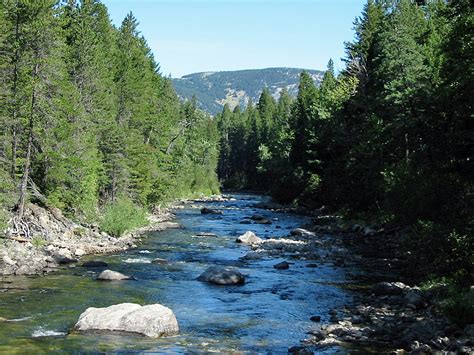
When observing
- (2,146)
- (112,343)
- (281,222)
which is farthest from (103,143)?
(112,343)

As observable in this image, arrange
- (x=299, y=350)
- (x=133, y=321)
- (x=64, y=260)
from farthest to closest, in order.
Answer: (x=64, y=260)
(x=133, y=321)
(x=299, y=350)

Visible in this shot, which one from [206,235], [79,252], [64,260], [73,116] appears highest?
[73,116]

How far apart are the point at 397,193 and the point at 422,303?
1451 cm

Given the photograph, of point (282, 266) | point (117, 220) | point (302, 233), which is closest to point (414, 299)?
point (282, 266)

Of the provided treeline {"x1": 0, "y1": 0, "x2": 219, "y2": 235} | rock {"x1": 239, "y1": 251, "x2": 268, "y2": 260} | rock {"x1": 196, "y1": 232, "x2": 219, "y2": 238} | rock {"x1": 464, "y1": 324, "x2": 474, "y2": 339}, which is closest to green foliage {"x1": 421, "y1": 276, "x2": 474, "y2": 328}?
rock {"x1": 464, "y1": 324, "x2": 474, "y2": 339}

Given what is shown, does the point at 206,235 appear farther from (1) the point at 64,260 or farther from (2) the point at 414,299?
(2) the point at 414,299

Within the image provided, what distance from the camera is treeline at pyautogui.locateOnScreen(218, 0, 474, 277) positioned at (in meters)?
21.2

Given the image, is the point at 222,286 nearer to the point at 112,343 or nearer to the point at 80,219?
the point at 112,343

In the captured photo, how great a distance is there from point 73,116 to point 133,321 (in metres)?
22.9

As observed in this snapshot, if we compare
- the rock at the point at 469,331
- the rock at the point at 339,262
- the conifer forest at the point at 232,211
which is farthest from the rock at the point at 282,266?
the rock at the point at 469,331

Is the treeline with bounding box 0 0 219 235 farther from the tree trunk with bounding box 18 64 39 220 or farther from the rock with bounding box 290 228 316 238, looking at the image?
the rock with bounding box 290 228 316 238

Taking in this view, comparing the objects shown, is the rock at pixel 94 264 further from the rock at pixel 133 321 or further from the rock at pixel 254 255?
the rock at pixel 133 321

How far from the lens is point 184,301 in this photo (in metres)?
20.6

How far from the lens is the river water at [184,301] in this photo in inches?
595
